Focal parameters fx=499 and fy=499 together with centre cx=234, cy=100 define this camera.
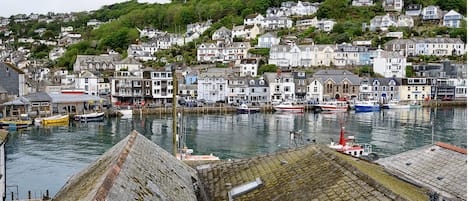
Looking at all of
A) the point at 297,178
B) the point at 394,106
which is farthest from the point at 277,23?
the point at 297,178

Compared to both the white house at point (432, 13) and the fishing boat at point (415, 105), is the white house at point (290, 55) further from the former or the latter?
the white house at point (432, 13)

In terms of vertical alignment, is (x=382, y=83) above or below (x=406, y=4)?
below

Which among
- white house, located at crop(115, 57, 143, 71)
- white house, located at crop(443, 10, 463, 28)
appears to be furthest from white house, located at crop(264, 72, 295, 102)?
white house, located at crop(443, 10, 463, 28)

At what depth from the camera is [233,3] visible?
12988cm

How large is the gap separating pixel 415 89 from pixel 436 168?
6487 cm

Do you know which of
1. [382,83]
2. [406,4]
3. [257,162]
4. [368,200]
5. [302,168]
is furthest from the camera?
[406,4]

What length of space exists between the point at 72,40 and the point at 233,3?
43.7 metres

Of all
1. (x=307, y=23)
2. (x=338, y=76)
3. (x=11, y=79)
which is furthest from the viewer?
(x=307, y=23)

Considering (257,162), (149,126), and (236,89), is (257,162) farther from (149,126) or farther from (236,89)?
(236,89)

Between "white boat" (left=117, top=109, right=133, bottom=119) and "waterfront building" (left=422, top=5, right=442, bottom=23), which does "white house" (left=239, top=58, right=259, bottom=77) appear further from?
"waterfront building" (left=422, top=5, right=442, bottom=23)

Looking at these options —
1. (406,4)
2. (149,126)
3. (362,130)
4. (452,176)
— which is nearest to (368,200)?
(452,176)

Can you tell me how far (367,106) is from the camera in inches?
2554

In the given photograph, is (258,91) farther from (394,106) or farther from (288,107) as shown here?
(394,106)

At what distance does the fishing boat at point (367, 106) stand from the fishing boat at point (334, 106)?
1.59m
